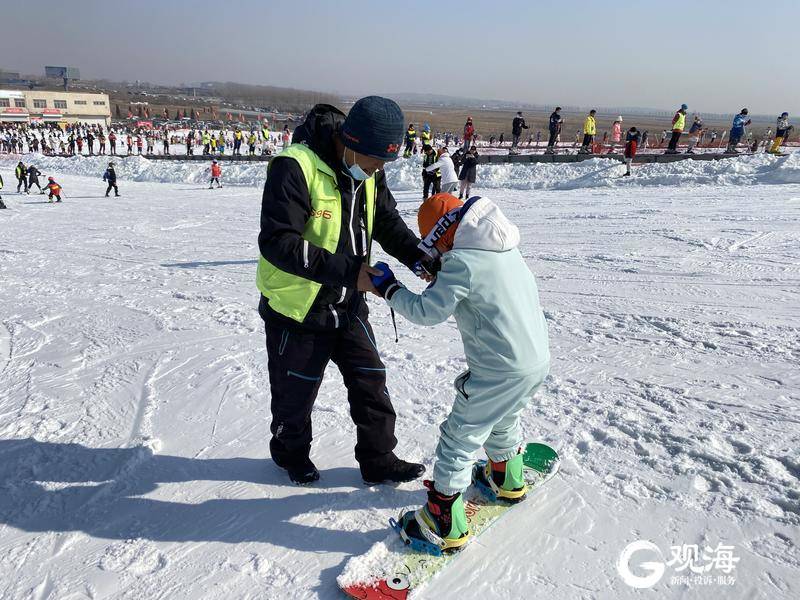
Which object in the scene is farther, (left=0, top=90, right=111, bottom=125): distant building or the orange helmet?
(left=0, top=90, right=111, bottom=125): distant building

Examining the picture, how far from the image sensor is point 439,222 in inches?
90.1

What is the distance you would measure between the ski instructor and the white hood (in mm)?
435

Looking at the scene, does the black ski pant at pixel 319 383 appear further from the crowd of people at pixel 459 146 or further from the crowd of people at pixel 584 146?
the crowd of people at pixel 584 146

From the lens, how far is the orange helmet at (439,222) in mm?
2260

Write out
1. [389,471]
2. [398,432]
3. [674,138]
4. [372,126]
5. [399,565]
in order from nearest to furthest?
[372,126]
[399,565]
[389,471]
[398,432]
[674,138]

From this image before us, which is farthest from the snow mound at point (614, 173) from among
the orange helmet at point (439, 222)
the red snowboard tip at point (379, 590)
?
the red snowboard tip at point (379, 590)

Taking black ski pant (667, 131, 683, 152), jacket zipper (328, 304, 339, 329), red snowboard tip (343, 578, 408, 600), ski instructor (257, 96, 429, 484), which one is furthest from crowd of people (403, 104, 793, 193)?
red snowboard tip (343, 578, 408, 600)

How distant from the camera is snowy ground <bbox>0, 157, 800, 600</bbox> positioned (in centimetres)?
242

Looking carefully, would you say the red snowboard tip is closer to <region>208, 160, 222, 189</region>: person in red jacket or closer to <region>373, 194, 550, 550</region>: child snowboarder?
<region>373, 194, 550, 550</region>: child snowboarder

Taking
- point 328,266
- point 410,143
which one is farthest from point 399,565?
point 410,143

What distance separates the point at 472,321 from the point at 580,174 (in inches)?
616

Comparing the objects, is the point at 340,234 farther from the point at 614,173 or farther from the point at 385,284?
the point at 614,173

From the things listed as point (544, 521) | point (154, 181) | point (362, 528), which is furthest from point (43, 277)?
point (154, 181)

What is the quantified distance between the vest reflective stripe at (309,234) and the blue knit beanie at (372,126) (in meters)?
0.19
